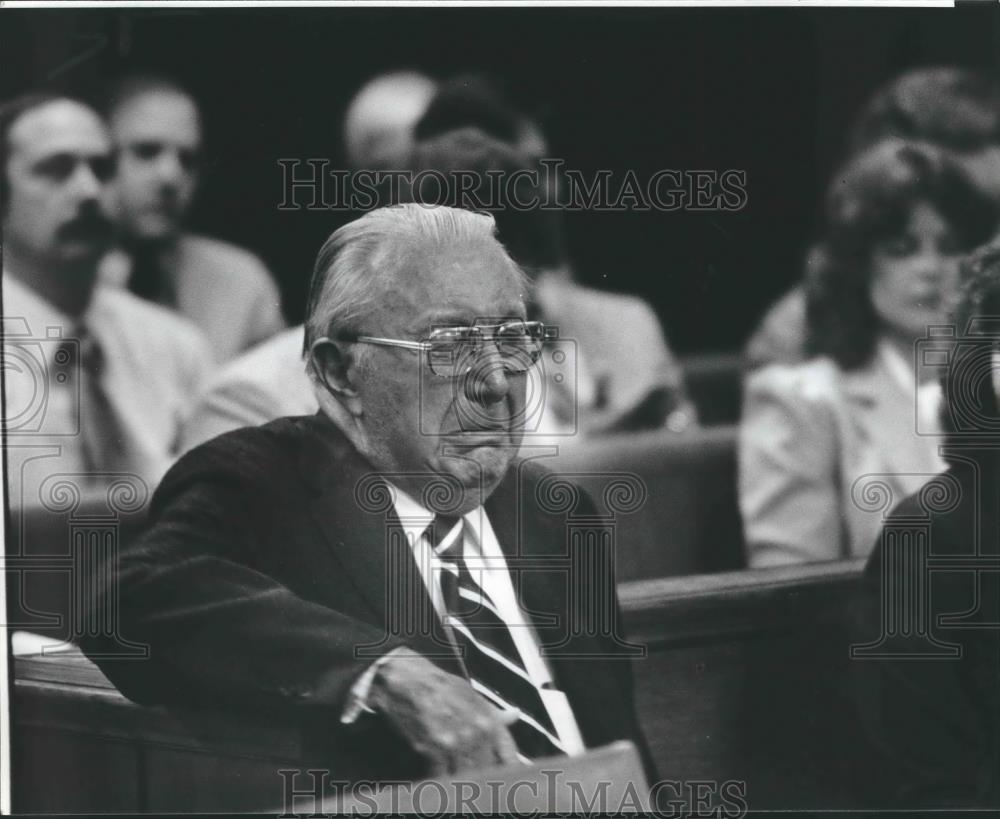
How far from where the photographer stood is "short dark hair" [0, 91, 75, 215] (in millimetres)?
4188

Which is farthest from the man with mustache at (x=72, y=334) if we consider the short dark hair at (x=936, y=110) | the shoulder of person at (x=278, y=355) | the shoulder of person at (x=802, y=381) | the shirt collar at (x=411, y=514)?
the short dark hair at (x=936, y=110)

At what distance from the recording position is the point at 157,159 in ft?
13.8

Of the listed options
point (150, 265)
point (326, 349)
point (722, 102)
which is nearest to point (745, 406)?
point (722, 102)

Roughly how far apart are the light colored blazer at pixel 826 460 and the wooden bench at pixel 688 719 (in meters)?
0.09

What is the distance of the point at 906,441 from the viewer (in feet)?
14.2

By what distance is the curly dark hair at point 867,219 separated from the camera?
4.25 m

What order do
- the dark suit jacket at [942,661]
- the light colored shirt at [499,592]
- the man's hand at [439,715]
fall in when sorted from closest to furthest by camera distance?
the man's hand at [439,715] → the light colored shirt at [499,592] → the dark suit jacket at [942,661]

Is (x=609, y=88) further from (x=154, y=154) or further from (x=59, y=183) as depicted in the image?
(x=59, y=183)

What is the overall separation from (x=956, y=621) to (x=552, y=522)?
1115 millimetres

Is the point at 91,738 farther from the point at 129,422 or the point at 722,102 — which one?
the point at 722,102

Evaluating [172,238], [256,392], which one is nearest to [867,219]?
[256,392]

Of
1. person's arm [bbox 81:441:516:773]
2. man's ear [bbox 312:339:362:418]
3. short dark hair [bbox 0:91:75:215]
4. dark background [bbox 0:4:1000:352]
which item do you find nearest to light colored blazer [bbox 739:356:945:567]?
dark background [bbox 0:4:1000:352]

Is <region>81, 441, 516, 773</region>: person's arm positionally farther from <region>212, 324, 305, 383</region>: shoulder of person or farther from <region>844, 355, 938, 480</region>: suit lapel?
<region>844, 355, 938, 480</region>: suit lapel

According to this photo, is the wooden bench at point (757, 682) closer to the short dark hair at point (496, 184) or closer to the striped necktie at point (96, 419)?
the short dark hair at point (496, 184)
